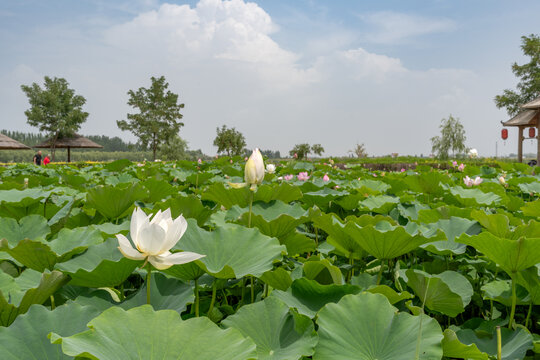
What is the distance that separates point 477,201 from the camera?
1.98 m

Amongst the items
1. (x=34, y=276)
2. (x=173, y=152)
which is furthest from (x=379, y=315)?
(x=173, y=152)

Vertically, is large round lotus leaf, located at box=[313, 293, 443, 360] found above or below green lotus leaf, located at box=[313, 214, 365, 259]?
below

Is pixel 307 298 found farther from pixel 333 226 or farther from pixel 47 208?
pixel 47 208

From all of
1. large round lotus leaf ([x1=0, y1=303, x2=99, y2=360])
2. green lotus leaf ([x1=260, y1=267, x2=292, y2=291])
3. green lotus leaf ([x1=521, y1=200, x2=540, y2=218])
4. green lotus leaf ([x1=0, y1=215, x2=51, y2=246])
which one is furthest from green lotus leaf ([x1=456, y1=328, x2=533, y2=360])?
green lotus leaf ([x1=0, y1=215, x2=51, y2=246])

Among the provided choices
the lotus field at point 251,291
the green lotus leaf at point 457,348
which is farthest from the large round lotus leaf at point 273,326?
the green lotus leaf at point 457,348

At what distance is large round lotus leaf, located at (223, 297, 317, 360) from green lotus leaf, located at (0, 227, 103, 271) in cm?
46

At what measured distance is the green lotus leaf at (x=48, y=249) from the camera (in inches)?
35.3

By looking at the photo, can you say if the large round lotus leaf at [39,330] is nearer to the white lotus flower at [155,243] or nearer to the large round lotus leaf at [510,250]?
the white lotus flower at [155,243]

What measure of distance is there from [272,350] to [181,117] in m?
42.0

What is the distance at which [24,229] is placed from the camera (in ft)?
4.20

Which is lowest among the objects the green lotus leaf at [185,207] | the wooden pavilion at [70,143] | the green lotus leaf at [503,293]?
the green lotus leaf at [503,293]

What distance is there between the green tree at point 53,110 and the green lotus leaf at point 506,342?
41.2m

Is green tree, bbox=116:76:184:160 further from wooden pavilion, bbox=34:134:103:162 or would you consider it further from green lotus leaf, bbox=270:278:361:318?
green lotus leaf, bbox=270:278:361:318

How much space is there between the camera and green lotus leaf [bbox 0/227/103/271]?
90 cm
